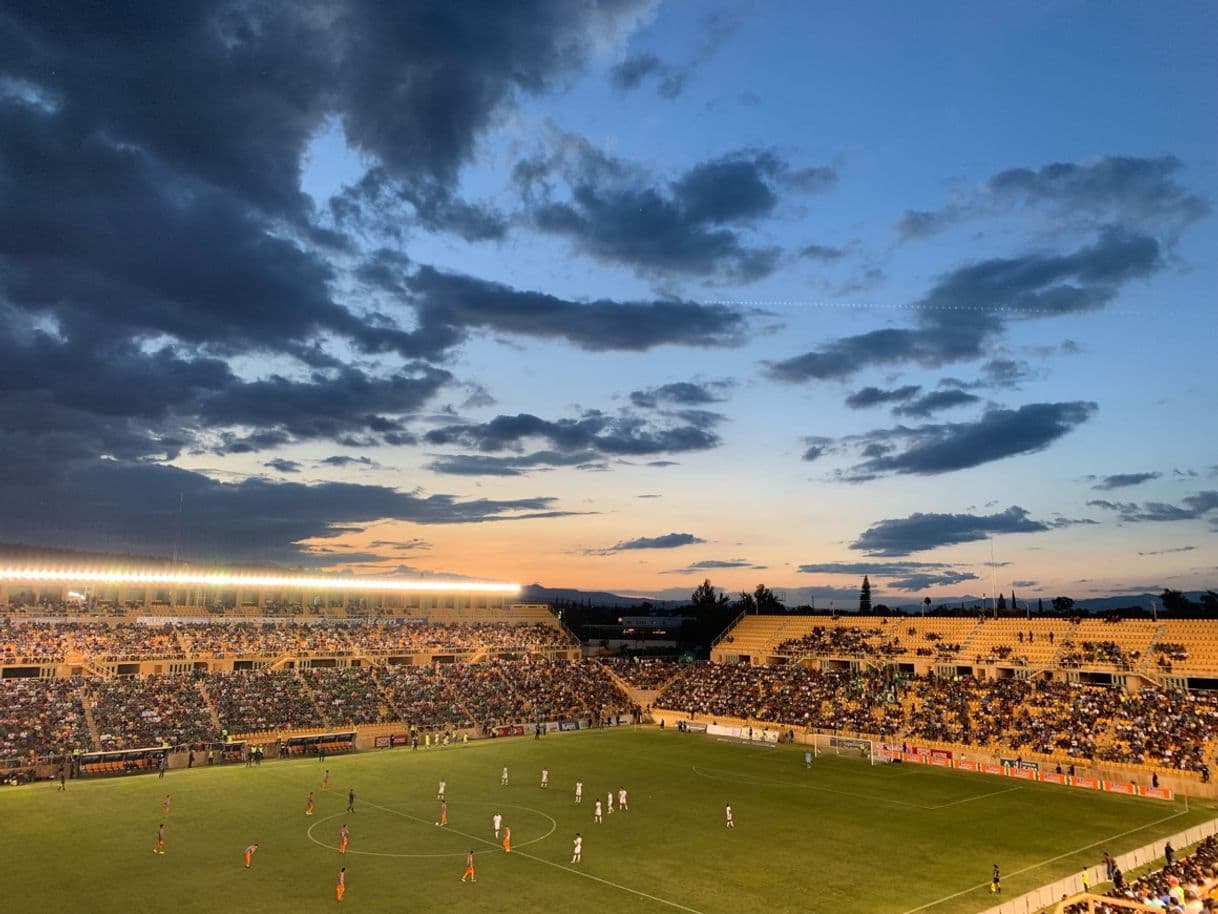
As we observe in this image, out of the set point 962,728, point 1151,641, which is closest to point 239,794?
point 962,728

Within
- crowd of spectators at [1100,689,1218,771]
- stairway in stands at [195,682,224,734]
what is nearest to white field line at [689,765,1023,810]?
crowd of spectators at [1100,689,1218,771]

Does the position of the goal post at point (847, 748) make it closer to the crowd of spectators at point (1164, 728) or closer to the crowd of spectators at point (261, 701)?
the crowd of spectators at point (1164, 728)

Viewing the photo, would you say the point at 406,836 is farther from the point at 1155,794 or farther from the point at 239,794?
the point at 1155,794

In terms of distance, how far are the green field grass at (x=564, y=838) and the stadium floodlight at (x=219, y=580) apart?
94.4ft

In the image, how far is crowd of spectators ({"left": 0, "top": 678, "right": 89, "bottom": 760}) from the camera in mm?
55938

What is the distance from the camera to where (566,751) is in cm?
6900

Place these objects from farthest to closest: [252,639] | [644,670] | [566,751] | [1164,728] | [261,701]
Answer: [644,670], [252,639], [261,701], [566,751], [1164,728]

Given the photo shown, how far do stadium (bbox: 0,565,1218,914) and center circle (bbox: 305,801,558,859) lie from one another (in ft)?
0.92

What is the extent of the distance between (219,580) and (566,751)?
4363 centimetres

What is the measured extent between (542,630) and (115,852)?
236 feet

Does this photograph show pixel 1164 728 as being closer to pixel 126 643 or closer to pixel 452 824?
pixel 452 824

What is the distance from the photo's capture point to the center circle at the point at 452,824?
3794 cm

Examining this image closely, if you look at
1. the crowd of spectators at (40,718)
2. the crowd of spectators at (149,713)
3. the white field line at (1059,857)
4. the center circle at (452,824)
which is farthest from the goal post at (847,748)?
the crowd of spectators at (40,718)

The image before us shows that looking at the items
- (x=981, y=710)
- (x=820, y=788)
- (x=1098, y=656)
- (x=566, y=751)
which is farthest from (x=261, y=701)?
(x=1098, y=656)
